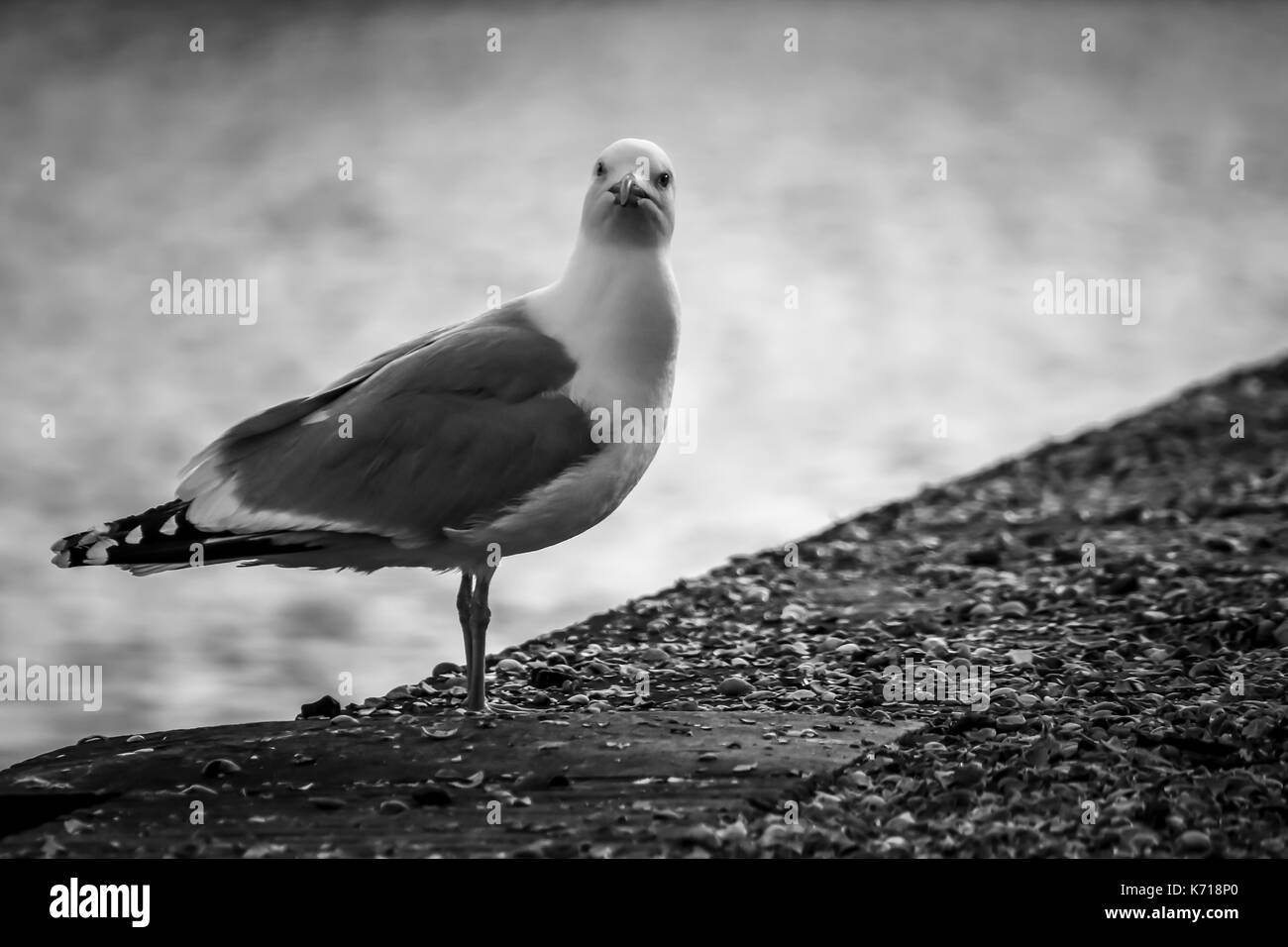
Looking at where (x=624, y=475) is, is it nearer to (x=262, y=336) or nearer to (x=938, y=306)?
(x=262, y=336)

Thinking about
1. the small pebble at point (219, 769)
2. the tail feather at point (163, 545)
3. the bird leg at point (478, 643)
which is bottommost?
the small pebble at point (219, 769)

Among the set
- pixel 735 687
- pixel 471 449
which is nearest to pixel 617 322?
pixel 471 449

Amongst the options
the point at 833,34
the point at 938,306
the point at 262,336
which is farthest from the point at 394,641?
the point at 833,34

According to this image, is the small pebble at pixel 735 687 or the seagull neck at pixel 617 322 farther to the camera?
the small pebble at pixel 735 687

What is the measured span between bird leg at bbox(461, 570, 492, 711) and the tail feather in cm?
55

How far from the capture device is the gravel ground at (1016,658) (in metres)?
4.39

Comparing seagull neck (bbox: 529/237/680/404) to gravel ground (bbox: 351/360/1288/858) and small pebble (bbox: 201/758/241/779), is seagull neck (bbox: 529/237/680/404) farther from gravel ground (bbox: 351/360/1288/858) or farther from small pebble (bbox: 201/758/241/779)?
small pebble (bbox: 201/758/241/779)

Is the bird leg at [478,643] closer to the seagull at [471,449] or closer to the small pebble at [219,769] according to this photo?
the seagull at [471,449]

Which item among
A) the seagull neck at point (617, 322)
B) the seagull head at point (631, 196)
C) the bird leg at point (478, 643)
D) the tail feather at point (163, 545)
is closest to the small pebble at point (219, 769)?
the tail feather at point (163, 545)

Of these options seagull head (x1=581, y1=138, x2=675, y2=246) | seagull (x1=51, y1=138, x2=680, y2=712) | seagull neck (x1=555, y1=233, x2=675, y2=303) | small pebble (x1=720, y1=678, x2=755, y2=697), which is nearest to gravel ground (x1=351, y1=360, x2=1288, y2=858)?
small pebble (x1=720, y1=678, x2=755, y2=697)

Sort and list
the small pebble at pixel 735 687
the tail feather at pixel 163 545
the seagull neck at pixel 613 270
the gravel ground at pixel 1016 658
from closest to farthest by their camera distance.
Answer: the gravel ground at pixel 1016 658 < the tail feather at pixel 163 545 < the seagull neck at pixel 613 270 < the small pebble at pixel 735 687

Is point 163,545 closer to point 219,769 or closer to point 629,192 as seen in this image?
point 219,769

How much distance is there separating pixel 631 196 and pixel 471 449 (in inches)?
36.5

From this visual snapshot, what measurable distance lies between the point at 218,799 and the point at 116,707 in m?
3.12
